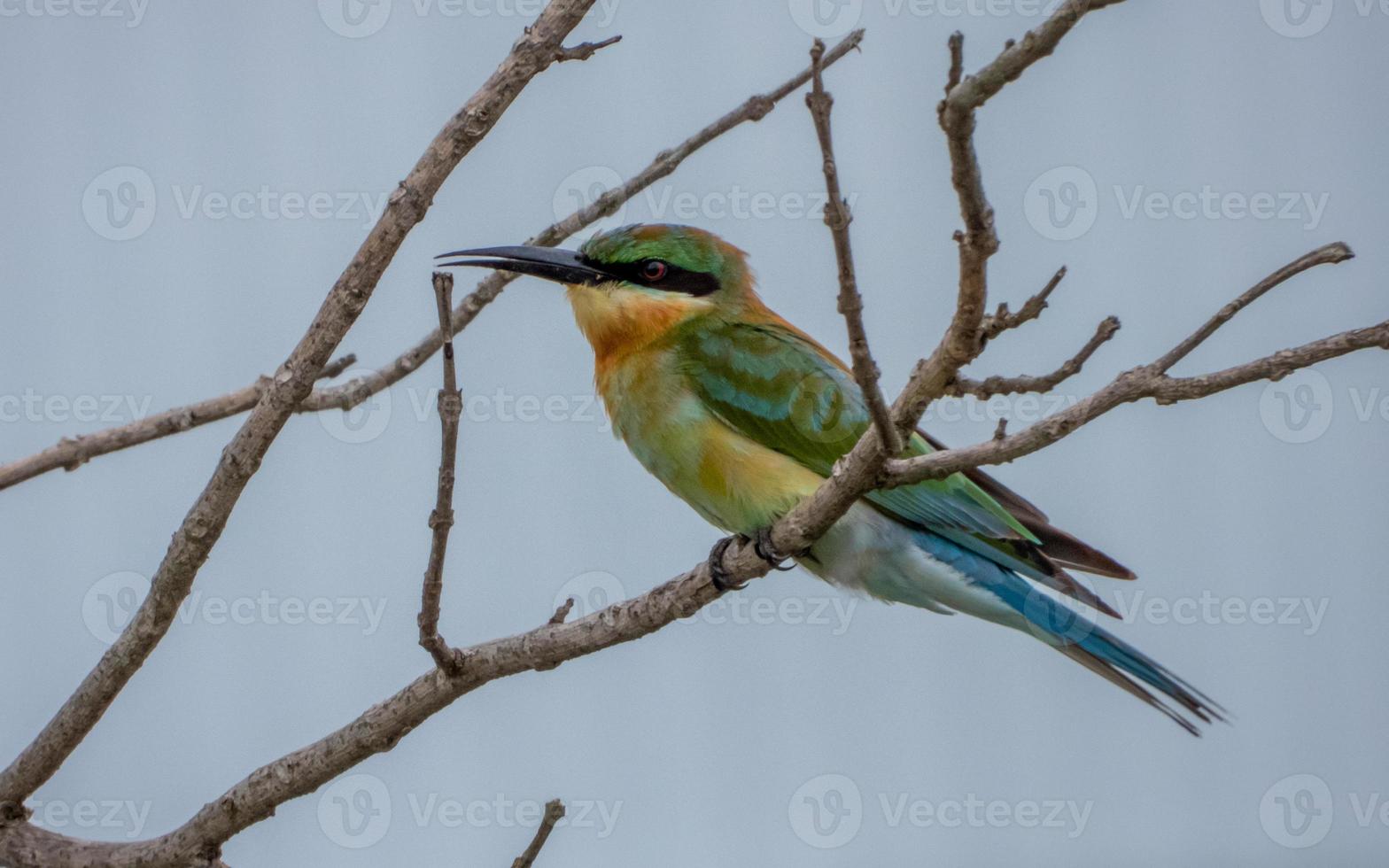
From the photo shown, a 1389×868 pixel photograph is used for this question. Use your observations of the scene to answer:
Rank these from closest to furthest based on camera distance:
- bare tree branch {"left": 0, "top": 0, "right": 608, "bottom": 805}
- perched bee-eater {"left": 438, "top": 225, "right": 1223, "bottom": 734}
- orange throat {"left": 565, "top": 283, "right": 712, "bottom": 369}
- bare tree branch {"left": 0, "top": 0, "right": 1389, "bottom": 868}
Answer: bare tree branch {"left": 0, "top": 0, "right": 1389, "bottom": 868}
bare tree branch {"left": 0, "top": 0, "right": 608, "bottom": 805}
perched bee-eater {"left": 438, "top": 225, "right": 1223, "bottom": 734}
orange throat {"left": 565, "top": 283, "right": 712, "bottom": 369}

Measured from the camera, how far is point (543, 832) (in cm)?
226

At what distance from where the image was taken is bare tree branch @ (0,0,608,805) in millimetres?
2283

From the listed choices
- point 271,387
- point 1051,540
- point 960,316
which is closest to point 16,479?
point 271,387

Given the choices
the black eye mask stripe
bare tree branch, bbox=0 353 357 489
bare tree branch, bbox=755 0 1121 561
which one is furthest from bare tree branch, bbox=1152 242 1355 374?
the black eye mask stripe

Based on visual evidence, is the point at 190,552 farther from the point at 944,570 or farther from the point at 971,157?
the point at 944,570

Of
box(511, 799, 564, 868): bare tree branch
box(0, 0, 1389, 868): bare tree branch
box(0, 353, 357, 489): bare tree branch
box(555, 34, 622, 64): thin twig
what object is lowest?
box(511, 799, 564, 868): bare tree branch

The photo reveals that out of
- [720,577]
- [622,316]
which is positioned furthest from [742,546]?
[622,316]

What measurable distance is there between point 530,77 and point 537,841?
130 cm

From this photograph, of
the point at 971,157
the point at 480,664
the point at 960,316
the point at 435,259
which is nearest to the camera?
the point at 971,157

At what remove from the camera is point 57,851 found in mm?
2557

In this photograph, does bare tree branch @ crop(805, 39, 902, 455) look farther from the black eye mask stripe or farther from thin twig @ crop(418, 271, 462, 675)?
the black eye mask stripe

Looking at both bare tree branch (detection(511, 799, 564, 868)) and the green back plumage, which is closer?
bare tree branch (detection(511, 799, 564, 868))

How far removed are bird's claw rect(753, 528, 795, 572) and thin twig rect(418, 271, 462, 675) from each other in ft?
2.16

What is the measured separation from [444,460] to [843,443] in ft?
5.40
